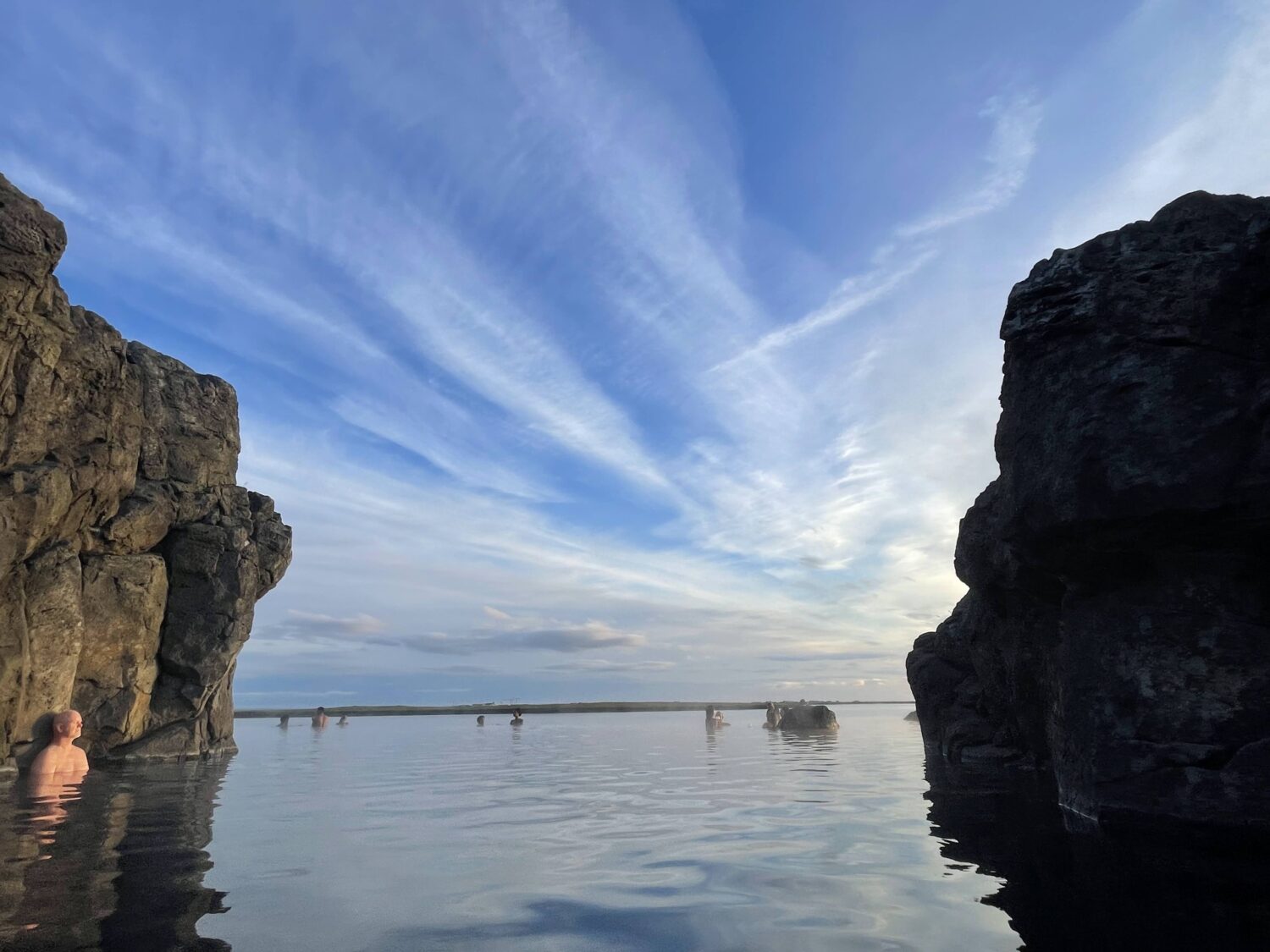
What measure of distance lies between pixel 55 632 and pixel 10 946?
92.0 feet

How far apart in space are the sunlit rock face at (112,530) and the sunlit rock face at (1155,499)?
1218 inches

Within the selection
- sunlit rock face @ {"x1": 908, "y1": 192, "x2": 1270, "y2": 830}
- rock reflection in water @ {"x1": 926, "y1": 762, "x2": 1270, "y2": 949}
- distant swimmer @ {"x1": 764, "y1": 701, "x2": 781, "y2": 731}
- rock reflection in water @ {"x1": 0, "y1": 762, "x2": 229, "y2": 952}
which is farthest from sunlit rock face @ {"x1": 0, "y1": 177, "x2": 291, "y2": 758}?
distant swimmer @ {"x1": 764, "y1": 701, "x2": 781, "y2": 731}

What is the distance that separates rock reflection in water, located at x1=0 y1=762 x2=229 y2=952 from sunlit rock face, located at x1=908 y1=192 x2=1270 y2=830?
1314 centimetres

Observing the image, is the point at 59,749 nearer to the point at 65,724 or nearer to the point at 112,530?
the point at 65,724

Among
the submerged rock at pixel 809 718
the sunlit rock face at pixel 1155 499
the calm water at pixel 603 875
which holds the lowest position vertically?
the calm water at pixel 603 875

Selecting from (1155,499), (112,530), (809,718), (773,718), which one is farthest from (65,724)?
(773,718)

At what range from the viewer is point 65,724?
21.0 metres

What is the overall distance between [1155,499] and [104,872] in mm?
15453

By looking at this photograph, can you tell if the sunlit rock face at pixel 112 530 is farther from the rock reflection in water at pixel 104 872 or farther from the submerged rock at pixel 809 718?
the submerged rock at pixel 809 718

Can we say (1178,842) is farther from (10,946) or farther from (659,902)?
(10,946)

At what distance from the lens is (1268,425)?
1124cm

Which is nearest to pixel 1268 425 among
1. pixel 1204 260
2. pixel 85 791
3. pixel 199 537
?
pixel 1204 260

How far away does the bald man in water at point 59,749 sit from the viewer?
2098 centimetres

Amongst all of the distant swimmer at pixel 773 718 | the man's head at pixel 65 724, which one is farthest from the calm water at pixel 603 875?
the distant swimmer at pixel 773 718
